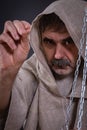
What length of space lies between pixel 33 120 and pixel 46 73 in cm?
18

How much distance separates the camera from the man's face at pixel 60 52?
1.14 m

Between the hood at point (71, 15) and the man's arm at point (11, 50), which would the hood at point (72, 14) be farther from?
the man's arm at point (11, 50)

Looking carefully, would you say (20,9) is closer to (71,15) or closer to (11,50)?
(71,15)

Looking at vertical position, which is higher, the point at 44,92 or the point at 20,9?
the point at 20,9

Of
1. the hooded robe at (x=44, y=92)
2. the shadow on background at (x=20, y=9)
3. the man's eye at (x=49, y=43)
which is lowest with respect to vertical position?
the hooded robe at (x=44, y=92)

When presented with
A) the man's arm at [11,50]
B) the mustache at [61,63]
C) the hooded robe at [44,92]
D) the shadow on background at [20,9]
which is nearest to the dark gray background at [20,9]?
the shadow on background at [20,9]

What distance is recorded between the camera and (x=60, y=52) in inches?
45.4

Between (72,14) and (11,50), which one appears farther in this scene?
(72,14)

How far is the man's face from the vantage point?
44.9 inches

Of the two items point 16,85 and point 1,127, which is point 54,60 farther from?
point 1,127

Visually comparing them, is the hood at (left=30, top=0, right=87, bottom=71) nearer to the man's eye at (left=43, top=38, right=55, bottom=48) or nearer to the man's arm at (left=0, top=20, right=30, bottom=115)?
the man's eye at (left=43, top=38, right=55, bottom=48)

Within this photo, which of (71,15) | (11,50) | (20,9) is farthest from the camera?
(20,9)

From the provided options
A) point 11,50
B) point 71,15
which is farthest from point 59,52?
point 11,50

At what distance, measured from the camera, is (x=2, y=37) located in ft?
2.90
